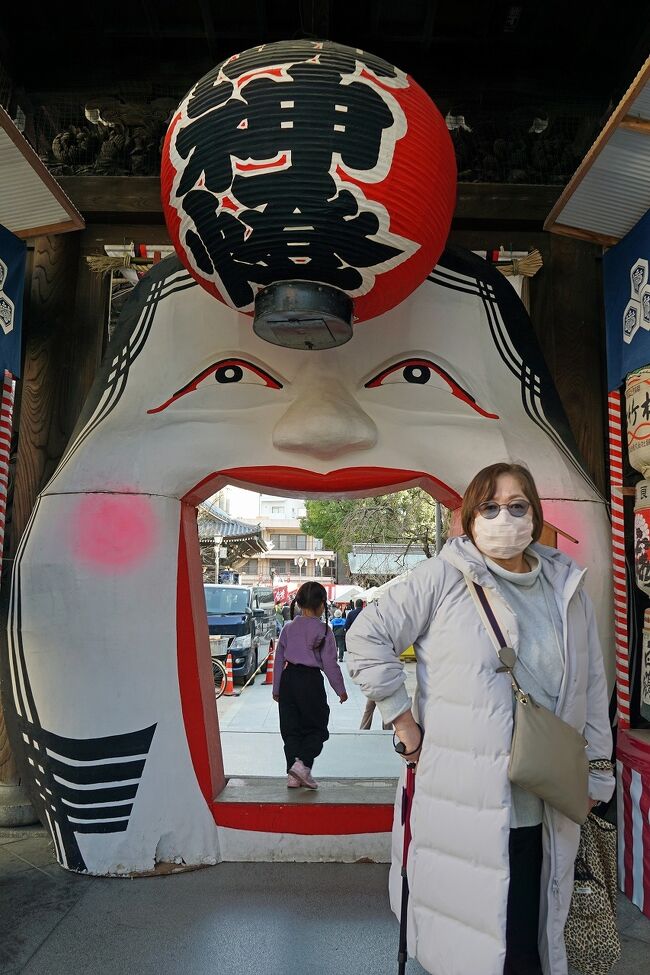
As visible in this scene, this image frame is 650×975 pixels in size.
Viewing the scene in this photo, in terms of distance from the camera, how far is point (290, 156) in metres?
2.41

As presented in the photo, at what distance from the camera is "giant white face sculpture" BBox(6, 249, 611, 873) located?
324cm

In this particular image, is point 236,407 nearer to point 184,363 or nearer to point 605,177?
point 184,363

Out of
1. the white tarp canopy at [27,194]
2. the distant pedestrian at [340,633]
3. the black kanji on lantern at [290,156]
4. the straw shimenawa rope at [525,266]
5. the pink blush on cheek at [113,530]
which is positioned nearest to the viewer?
the black kanji on lantern at [290,156]

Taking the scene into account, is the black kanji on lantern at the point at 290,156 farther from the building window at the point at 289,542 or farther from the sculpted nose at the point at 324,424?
the building window at the point at 289,542

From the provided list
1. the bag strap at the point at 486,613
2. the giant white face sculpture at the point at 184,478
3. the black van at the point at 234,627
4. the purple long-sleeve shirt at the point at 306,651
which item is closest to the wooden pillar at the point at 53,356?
the giant white face sculpture at the point at 184,478

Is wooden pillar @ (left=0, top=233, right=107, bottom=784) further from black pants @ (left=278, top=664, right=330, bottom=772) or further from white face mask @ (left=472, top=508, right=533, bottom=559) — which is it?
white face mask @ (left=472, top=508, right=533, bottom=559)

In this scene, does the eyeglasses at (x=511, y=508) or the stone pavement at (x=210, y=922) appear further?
the stone pavement at (x=210, y=922)

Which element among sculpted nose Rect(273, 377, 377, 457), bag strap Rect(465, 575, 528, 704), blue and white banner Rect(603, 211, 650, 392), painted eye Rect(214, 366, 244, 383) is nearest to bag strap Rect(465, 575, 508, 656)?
bag strap Rect(465, 575, 528, 704)

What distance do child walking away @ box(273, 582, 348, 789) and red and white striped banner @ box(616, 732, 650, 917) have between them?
58.2 inches

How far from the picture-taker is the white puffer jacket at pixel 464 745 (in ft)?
5.40

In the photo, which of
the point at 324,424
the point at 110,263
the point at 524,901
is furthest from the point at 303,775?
the point at 110,263

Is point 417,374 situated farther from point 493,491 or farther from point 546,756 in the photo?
point 546,756

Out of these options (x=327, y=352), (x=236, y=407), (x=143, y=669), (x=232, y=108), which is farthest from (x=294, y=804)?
(x=232, y=108)

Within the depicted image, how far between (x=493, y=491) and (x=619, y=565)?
179 centimetres
